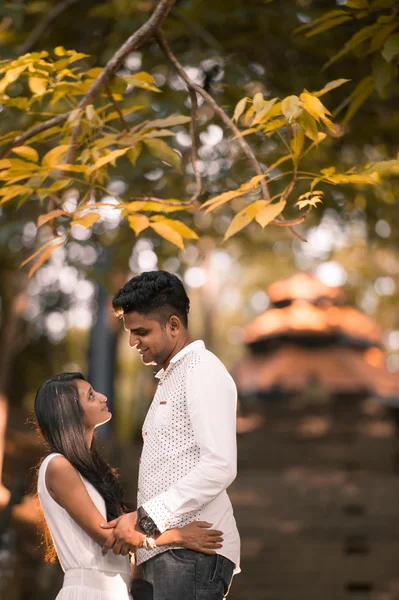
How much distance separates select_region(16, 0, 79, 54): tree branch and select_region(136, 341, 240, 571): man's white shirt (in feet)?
12.8

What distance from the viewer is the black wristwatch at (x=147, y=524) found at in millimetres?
2686

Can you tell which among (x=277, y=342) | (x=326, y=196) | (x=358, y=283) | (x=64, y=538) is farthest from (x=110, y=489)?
(x=358, y=283)

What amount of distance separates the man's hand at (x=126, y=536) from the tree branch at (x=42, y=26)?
13.9ft

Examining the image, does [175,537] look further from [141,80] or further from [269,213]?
[141,80]

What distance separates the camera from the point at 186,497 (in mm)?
2658

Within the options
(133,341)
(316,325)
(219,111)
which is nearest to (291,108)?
(219,111)

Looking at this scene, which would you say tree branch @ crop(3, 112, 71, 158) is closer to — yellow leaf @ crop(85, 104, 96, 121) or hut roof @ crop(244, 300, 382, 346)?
yellow leaf @ crop(85, 104, 96, 121)

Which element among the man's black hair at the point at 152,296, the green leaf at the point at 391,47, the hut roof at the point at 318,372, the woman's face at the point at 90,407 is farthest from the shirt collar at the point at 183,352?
the hut roof at the point at 318,372

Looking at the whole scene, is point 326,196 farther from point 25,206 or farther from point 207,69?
point 25,206

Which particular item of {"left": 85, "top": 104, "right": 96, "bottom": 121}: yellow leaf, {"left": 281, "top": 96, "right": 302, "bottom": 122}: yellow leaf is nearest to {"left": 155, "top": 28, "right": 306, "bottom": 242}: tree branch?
{"left": 281, "top": 96, "right": 302, "bottom": 122}: yellow leaf

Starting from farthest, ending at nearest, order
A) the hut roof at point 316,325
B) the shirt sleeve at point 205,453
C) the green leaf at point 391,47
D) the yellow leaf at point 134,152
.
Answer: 1. the hut roof at point 316,325
2. the yellow leaf at point 134,152
3. the green leaf at point 391,47
4. the shirt sleeve at point 205,453

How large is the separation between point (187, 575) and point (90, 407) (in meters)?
0.75

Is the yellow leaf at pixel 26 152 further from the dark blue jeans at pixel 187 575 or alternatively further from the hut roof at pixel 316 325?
the hut roof at pixel 316 325

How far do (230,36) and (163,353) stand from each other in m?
4.24
